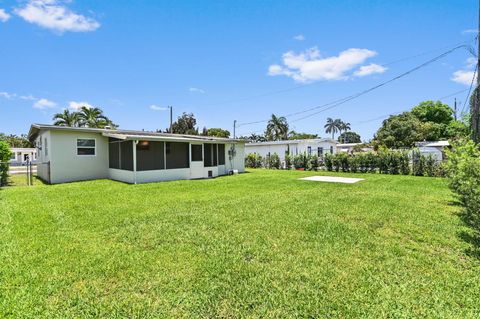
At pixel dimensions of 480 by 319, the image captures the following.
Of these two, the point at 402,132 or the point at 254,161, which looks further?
the point at 402,132

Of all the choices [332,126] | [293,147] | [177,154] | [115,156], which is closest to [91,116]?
[115,156]

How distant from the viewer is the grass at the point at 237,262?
2621 mm

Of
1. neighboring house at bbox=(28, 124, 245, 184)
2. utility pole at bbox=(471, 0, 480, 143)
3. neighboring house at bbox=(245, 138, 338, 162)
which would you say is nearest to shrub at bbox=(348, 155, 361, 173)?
neighboring house at bbox=(245, 138, 338, 162)

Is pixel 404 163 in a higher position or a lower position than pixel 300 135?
lower

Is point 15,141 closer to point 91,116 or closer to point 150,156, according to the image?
point 91,116

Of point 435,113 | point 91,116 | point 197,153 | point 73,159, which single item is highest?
point 435,113

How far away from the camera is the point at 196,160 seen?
49.6ft

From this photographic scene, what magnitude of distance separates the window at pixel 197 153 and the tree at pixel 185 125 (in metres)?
20.1

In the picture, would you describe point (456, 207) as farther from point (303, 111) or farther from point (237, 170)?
point (303, 111)

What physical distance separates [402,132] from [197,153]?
3085 cm

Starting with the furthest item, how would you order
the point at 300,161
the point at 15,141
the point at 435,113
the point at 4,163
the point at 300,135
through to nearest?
the point at 300,135
the point at 15,141
the point at 435,113
the point at 300,161
the point at 4,163

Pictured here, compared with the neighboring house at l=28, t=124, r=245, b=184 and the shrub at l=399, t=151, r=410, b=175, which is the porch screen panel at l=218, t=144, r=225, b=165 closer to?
the neighboring house at l=28, t=124, r=245, b=184

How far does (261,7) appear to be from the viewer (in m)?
13.7

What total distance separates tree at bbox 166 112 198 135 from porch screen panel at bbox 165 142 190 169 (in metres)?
20.6
